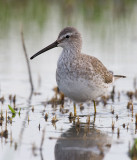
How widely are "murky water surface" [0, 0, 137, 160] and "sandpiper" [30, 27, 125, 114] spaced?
0.52 meters

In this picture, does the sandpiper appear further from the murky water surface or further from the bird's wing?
the murky water surface

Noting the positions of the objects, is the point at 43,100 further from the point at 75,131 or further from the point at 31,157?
the point at 31,157

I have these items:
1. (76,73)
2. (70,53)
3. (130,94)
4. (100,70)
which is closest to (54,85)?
(130,94)

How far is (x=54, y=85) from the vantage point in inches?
492

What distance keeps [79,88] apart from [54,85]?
372 centimetres

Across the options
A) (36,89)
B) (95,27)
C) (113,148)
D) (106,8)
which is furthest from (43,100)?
(106,8)

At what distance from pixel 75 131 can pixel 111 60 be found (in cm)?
709

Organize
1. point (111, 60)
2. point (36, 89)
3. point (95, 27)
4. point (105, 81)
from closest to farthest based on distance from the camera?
point (105, 81) → point (36, 89) → point (111, 60) → point (95, 27)

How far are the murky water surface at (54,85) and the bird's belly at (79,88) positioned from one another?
0.46 metres

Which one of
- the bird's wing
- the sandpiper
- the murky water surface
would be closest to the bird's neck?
the sandpiper

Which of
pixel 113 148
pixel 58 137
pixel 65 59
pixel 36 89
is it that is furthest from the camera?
pixel 36 89

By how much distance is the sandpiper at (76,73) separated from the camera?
8828 millimetres

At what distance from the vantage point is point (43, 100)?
35.5ft

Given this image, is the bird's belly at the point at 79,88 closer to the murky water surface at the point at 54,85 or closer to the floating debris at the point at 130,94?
the murky water surface at the point at 54,85
